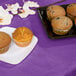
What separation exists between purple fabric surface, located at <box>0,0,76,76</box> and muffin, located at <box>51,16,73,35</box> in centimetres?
5

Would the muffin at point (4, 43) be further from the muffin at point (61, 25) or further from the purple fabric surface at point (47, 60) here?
the muffin at point (61, 25)

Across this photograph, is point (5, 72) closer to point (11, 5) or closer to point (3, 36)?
point (3, 36)

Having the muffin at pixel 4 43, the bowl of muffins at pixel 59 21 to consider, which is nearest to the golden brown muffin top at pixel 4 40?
the muffin at pixel 4 43

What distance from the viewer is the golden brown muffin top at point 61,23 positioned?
692 mm

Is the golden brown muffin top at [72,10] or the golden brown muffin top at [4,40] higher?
the golden brown muffin top at [72,10]

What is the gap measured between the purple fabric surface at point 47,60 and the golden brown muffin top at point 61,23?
0.23 ft

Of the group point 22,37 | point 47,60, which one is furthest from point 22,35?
point 47,60

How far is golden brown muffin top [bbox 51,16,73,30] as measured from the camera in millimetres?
692

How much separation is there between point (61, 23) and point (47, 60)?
0.58 ft

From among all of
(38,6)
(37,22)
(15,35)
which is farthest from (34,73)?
(38,6)

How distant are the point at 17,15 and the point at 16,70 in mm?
336

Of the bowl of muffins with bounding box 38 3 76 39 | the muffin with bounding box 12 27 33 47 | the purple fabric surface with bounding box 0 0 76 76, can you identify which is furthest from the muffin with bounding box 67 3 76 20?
the muffin with bounding box 12 27 33 47

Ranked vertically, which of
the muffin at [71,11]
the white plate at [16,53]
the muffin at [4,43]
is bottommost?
the white plate at [16,53]

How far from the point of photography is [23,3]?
921mm
